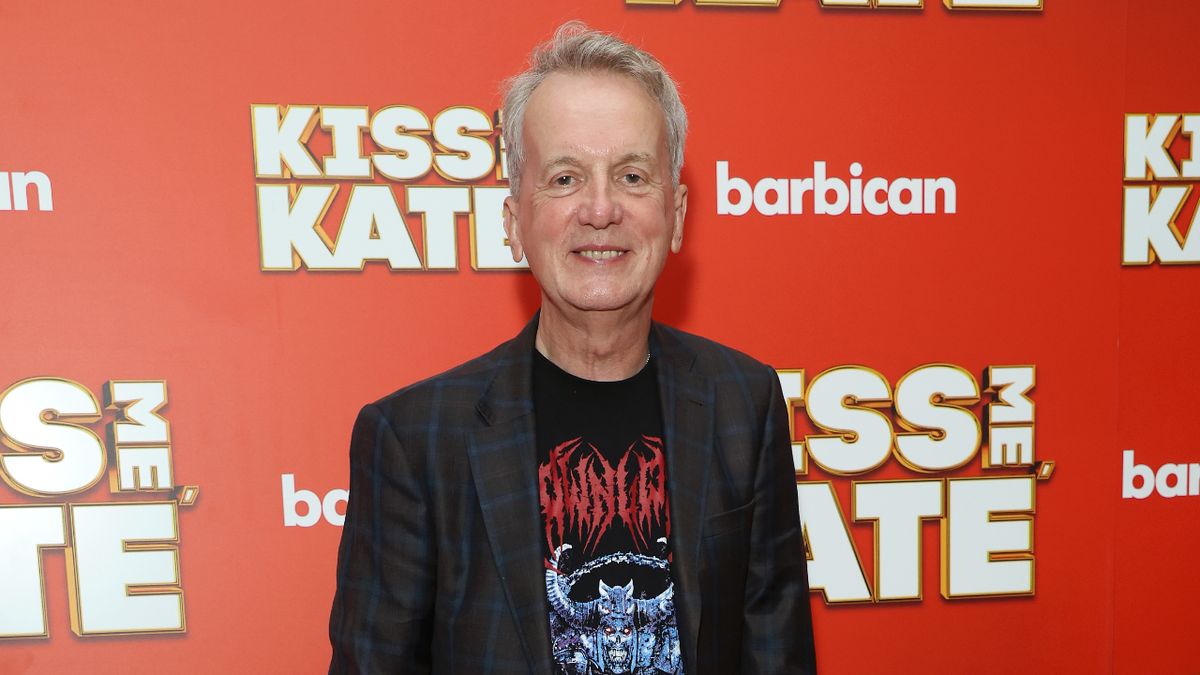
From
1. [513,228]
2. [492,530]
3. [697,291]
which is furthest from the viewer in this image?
[697,291]

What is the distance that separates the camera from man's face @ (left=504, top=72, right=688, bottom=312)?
3.86ft

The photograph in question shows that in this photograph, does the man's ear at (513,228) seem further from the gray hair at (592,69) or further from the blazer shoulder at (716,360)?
the blazer shoulder at (716,360)

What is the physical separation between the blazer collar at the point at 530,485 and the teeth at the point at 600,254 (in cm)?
19

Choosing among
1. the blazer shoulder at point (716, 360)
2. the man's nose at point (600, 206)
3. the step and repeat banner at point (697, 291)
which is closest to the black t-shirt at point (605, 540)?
the blazer shoulder at point (716, 360)

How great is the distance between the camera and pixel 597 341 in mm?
1238

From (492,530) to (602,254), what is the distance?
→ 0.44 m

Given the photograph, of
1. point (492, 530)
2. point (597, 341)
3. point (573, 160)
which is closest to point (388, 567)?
point (492, 530)

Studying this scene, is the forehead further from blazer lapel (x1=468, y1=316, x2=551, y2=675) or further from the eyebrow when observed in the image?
blazer lapel (x1=468, y1=316, x2=551, y2=675)

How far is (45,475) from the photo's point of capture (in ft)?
6.24

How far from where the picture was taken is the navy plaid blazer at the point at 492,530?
1.15 metres

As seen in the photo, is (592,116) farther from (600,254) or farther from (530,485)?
(530,485)

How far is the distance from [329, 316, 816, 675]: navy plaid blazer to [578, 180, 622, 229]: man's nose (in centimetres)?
24

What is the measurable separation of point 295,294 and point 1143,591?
244 cm

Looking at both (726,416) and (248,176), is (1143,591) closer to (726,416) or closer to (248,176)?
(726,416)
